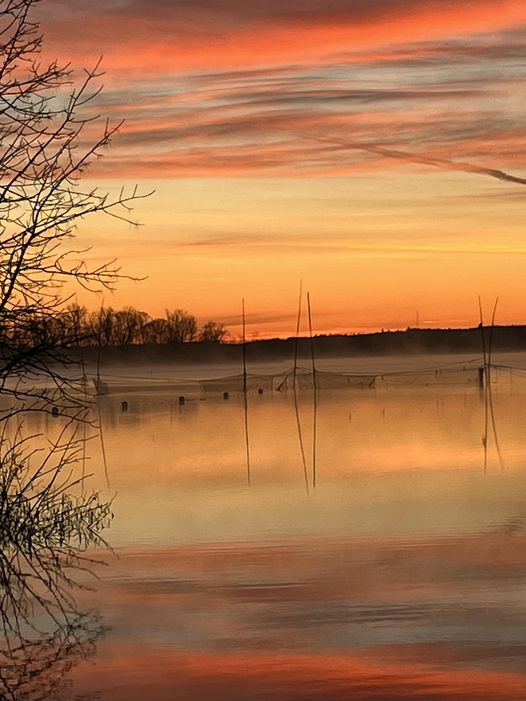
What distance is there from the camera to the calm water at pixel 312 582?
11.7 meters

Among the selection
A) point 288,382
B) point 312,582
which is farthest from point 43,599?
point 288,382

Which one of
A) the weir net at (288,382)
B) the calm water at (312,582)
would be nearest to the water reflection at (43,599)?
the calm water at (312,582)

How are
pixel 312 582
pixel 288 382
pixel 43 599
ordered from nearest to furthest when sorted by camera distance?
pixel 43 599 < pixel 312 582 < pixel 288 382

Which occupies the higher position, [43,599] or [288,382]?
[43,599]

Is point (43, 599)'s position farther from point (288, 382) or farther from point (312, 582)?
point (288, 382)

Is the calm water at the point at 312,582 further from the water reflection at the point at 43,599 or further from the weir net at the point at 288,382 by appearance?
the weir net at the point at 288,382

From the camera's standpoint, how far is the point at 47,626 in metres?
13.9

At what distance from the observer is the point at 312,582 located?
16297mm

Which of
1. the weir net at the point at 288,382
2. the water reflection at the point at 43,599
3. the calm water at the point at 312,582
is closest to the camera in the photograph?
the calm water at the point at 312,582

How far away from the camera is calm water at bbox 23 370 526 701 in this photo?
461 inches

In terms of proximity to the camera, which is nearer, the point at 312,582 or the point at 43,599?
the point at 43,599

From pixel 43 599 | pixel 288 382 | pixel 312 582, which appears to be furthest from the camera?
pixel 288 382

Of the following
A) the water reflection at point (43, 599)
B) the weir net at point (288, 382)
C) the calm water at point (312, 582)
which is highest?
the water reflection at point (43, 599)

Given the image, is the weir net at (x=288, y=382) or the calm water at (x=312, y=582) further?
the weir net at (x=288, y=382)
